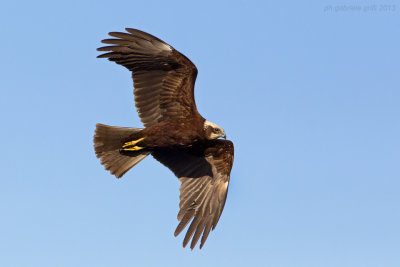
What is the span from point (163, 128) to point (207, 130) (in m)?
0.90

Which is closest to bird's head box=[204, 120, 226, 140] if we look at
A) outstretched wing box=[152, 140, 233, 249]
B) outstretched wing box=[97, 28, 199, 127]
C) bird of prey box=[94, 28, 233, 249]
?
bird of prey box=[94, 28, 233, 249]

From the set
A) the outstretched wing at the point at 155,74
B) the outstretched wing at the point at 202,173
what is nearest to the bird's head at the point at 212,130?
the outstretched wing at the point at 155,74

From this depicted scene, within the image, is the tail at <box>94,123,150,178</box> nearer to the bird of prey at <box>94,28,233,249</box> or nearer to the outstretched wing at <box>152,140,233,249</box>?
the bird of prey at <box>94,28,233,249</box>

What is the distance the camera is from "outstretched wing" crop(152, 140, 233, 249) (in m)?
17.8

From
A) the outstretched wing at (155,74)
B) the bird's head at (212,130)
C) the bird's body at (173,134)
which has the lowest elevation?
the bird's body at (173,134)

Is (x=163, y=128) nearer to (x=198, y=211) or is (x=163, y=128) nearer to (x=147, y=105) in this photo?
(x=147, y=105)

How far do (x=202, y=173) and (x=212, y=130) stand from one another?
4.66 ft

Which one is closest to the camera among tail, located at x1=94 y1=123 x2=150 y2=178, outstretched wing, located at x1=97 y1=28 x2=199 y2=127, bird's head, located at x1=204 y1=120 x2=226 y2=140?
outstretched wing, located at x1=97 y1=28 x2=199 y2=127

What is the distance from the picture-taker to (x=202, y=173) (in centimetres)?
1847

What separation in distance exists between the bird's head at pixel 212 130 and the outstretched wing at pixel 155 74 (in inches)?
14.3

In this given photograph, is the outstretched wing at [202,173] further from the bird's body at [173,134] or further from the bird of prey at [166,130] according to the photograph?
the bird's body at [173,134]

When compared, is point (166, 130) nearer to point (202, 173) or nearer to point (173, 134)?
point (173, 134)

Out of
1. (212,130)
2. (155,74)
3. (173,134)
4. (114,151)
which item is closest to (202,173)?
(212,130)

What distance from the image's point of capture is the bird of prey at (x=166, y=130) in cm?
1714
